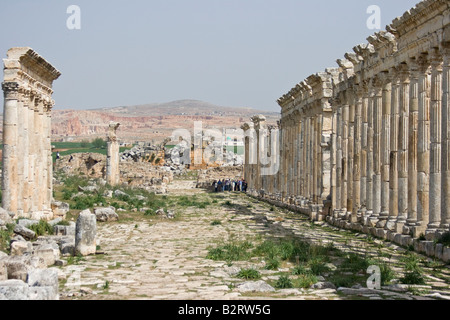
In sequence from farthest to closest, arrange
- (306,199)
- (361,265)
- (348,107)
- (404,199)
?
(306,199), (348,107), (404,199), (361,265)

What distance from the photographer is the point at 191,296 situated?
378 inches

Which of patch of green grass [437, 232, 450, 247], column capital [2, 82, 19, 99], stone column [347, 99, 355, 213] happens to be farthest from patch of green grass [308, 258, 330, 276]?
column capital [2, 82, 19, 99]

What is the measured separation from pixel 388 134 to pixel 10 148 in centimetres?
1094

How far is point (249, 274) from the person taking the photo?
11.6 m

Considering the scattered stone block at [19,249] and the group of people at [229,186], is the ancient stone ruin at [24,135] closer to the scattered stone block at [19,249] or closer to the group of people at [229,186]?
the scattered stone block at [19,249]

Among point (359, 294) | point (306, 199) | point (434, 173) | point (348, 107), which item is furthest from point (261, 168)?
point (359, 294)

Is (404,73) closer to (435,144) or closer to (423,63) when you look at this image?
(423,63)

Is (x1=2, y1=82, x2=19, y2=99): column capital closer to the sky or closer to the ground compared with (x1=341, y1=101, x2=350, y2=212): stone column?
closer to the sky

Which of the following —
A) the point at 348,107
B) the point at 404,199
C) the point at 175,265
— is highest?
the point at 348,107

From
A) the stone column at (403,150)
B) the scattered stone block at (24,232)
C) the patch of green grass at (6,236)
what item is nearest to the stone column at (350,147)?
the stone column at (403,150)

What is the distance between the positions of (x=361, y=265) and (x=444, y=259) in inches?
73.2

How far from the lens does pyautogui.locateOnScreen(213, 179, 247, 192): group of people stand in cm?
5397

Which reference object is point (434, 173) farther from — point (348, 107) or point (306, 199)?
point (306, 199)

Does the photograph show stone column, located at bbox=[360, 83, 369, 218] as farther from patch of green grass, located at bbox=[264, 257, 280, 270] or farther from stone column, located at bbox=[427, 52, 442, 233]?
patch of green grass, located at bbox=[264, 257, 280, 270]
